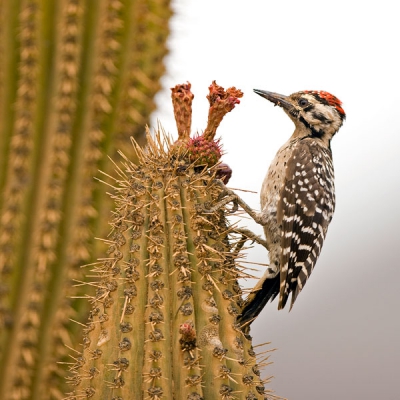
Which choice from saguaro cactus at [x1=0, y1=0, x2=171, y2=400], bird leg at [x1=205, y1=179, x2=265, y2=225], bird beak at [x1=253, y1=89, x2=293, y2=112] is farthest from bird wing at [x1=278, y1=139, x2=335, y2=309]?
saguaro cactus at [x1=0, y1=0, x2=171, y2=400]

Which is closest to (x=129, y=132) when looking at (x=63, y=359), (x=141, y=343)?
(x=63, y=359)

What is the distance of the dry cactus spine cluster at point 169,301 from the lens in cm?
169

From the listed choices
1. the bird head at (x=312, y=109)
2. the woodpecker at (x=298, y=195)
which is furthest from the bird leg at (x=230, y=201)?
the bird head at (x=312, y=109)

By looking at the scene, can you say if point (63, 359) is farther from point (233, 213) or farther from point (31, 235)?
point (233, 213)

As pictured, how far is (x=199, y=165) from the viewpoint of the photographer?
202cm

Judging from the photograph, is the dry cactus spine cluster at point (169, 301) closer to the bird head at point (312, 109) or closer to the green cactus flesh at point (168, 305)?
the green cactus flesh at point (168, 305)

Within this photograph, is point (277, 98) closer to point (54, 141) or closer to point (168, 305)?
point (54, 141)

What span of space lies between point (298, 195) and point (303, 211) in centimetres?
9

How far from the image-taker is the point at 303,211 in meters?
3.10

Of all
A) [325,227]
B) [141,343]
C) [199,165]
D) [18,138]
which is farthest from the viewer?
[325,227]

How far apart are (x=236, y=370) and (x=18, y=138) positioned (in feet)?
4.55

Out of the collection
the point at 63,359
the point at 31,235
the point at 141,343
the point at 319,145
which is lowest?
the point at 63,359

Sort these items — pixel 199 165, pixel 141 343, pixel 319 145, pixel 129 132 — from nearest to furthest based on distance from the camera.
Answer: pixel 141 343
pixel 199 165
pixel 129 132
pixel 319 145

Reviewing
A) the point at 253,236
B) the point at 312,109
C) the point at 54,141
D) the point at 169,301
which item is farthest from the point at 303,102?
the point at 169,301
